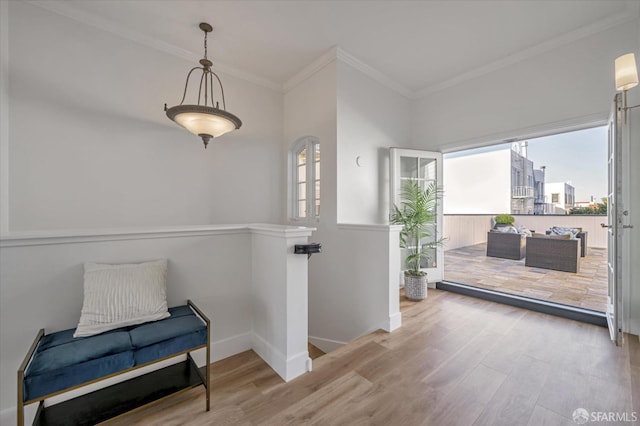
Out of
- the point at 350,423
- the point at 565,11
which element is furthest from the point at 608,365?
the point at 565,11

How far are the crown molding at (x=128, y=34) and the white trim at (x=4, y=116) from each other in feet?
1.09

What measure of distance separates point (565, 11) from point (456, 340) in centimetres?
337

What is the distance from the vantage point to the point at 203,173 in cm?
336

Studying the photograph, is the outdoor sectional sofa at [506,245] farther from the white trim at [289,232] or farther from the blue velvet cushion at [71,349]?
the blue velvet cushion at [71,349]

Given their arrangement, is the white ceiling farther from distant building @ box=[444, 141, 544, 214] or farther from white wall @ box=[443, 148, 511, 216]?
white wall @ box=[443, 148, 511, 216]

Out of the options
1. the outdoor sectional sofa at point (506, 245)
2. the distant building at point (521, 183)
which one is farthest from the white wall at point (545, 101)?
the distant building at point (521, 183)

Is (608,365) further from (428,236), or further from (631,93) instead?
(631,93)

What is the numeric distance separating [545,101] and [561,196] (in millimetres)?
6576

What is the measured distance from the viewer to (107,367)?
1391mm

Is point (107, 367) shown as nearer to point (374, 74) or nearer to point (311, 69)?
point (311, 69)

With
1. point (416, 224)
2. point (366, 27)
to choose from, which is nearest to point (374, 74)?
point (366, 27)

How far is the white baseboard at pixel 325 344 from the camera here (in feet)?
10.8

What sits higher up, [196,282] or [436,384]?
[196,282]

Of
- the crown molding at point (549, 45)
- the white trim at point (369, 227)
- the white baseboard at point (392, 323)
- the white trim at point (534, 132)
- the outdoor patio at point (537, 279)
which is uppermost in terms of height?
the crown molding at point (549, 45)
